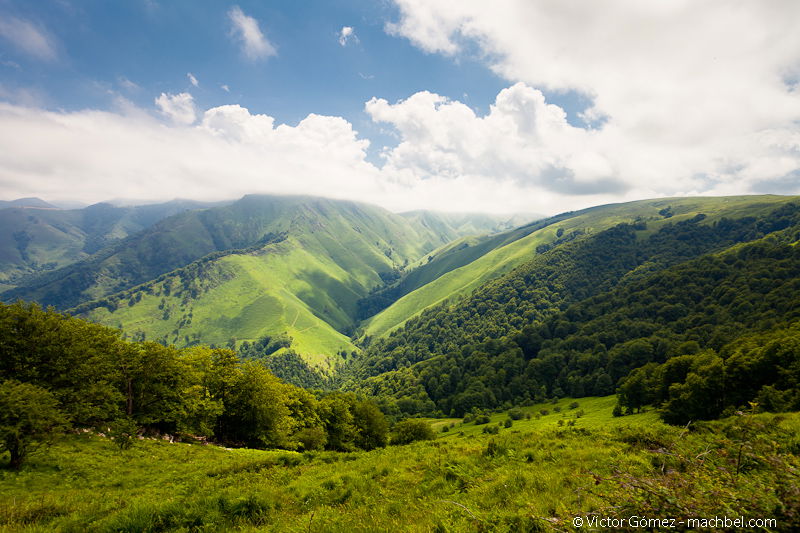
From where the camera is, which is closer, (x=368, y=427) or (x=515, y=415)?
(x=368, y=427)

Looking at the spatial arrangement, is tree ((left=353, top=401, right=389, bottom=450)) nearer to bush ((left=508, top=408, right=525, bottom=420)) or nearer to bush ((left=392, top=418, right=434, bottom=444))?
bush ((left=392, top=418, right=434, bottom=444))

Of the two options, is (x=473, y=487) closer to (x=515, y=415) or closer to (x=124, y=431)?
(x=124, y=431)

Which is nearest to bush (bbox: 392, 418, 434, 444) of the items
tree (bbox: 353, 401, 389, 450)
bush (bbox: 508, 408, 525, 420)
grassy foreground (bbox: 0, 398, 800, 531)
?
tree (bbox: 353, 401, 389, 450)

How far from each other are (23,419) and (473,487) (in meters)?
29.9

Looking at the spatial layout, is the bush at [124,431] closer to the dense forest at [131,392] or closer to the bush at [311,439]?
the dense forest at [131,392]

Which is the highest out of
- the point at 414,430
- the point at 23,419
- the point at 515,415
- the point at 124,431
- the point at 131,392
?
the point at 23,419

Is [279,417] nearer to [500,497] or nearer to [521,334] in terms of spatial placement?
[500,497]

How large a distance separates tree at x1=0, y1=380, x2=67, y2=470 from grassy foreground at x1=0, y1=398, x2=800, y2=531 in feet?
5.42

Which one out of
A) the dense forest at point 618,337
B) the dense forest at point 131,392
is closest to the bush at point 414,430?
the dense forest at point 131,392

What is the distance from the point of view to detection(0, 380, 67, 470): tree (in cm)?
2114

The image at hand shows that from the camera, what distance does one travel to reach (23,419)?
21531 mm

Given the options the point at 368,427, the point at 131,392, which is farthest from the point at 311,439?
the point at 131,392

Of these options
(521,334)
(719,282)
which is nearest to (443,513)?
(521,334)

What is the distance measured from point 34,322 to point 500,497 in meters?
40.6
